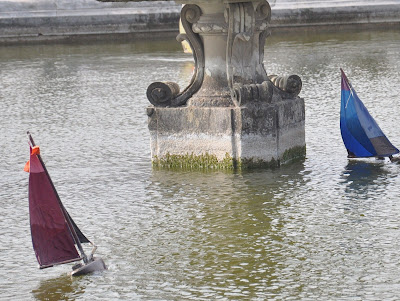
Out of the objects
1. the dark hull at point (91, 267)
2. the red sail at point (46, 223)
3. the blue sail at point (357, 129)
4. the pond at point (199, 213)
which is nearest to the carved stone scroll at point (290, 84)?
the blue sail at point (357, 129)

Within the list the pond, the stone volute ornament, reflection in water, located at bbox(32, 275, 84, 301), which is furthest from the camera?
the stone volute ornament

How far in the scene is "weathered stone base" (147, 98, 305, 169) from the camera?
28.2 feet

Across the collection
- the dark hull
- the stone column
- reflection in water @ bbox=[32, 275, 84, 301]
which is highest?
the stone column

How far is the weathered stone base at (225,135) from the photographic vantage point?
8.60 metres

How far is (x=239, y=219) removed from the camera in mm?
7219

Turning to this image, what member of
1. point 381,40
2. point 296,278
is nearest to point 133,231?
point 296,278

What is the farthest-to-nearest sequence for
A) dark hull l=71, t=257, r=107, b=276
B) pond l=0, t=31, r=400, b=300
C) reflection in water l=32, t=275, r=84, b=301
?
dark hull l=71, t=257, r=107, b=276 → pond l=0, t=31, r=400, b=300 → reflection in water l=32, t=275, r=84, b=301

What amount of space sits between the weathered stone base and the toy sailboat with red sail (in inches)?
109

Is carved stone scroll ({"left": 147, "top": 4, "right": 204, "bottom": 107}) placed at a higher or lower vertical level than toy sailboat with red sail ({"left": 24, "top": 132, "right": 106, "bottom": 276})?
higher

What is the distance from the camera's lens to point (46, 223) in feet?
19.3

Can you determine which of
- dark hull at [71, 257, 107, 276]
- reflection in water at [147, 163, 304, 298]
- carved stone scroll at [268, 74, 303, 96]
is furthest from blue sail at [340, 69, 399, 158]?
dark hull at [71, 257, 107, 276]

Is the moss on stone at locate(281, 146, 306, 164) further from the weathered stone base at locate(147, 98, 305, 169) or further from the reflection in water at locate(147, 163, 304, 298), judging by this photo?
the reflection in water at locate(147, 163, 304, 298)

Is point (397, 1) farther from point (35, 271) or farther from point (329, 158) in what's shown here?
point (35, 271)

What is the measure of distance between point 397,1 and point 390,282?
19477 mm
